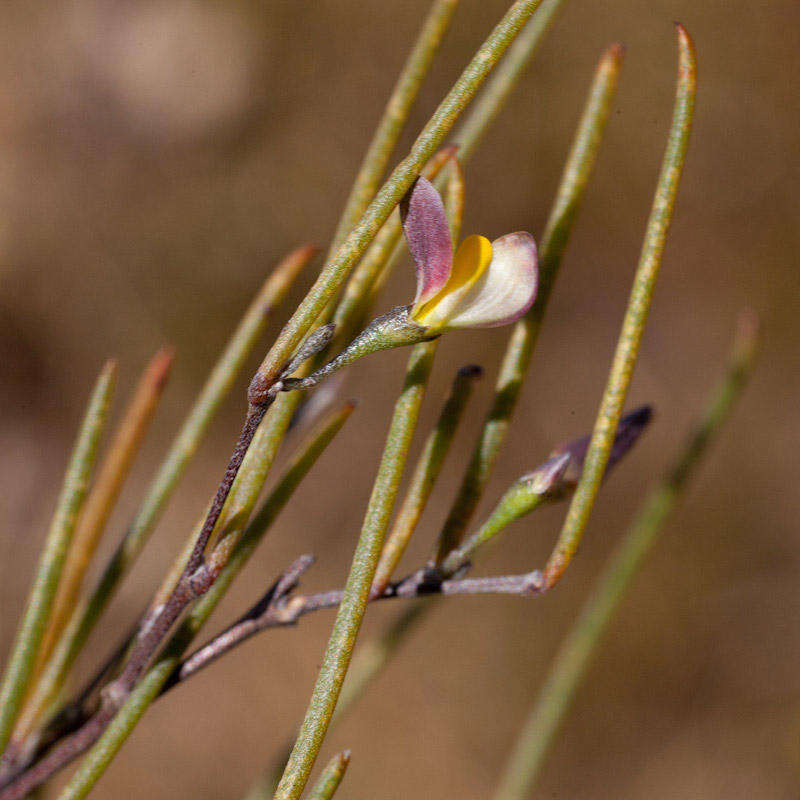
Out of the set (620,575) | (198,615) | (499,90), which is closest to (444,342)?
(620,575)

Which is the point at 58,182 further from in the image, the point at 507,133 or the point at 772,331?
the point at 772,331

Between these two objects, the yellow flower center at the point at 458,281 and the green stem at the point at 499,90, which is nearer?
the yellow flower center at the point at 458,281

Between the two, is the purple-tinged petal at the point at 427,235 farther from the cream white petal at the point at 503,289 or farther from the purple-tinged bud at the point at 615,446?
the purple-tinged bud at the point at 615,446

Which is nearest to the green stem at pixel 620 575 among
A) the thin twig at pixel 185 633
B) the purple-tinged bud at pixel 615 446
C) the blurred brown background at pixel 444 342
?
the purple-tinged bud at pixel 615 446

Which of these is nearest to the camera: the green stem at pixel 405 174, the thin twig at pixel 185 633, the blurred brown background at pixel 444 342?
the green stem at pixel 405 174

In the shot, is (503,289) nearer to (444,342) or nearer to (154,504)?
(154,504)

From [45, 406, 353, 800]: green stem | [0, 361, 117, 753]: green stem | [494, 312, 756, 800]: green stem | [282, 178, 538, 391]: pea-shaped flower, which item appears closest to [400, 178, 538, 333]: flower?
[282, 178, 538, 391]: pea-shaped flower
